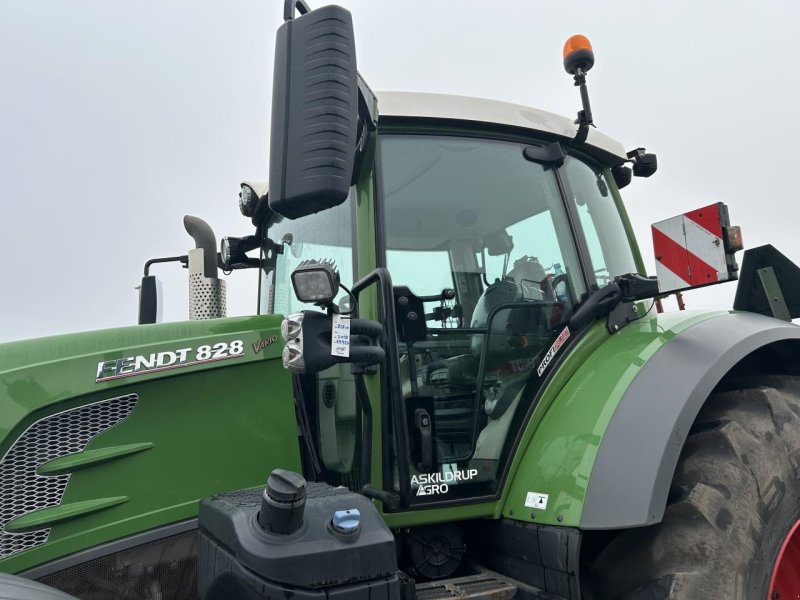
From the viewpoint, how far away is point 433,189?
2.38 meters

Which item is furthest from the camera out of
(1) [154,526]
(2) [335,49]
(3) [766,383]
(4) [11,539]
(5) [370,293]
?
(3) [766,383]

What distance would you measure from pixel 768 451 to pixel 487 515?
0.94 metres

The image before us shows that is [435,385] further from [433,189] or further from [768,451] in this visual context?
[768,451]

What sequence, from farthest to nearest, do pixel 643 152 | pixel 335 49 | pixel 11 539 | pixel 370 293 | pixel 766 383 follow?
pixel 643 152 < pixel 766 383 < pixel 370 293 < pixel 11 539 < pixel 335 49

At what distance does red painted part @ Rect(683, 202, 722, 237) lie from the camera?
2.31 m

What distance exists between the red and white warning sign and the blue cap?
1391 millimetres

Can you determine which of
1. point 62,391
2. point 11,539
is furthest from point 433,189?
point 11,539

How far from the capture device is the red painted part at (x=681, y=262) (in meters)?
2.32

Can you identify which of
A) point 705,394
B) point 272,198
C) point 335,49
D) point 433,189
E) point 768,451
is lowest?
point 768,451

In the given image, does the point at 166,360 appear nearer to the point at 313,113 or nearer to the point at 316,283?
the point at 316,283

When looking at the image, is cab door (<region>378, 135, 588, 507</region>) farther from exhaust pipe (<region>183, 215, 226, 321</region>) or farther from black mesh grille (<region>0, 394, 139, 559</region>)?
exhaust pipe (<region>183, 215, 226, 321</region>)

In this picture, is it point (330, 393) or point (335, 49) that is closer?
point (335, 49)

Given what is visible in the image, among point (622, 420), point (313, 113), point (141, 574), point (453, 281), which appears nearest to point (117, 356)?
point (141, 574)

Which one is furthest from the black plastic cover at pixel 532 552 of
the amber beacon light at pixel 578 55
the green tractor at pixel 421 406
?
the amber beacon light at pixel 578 55
